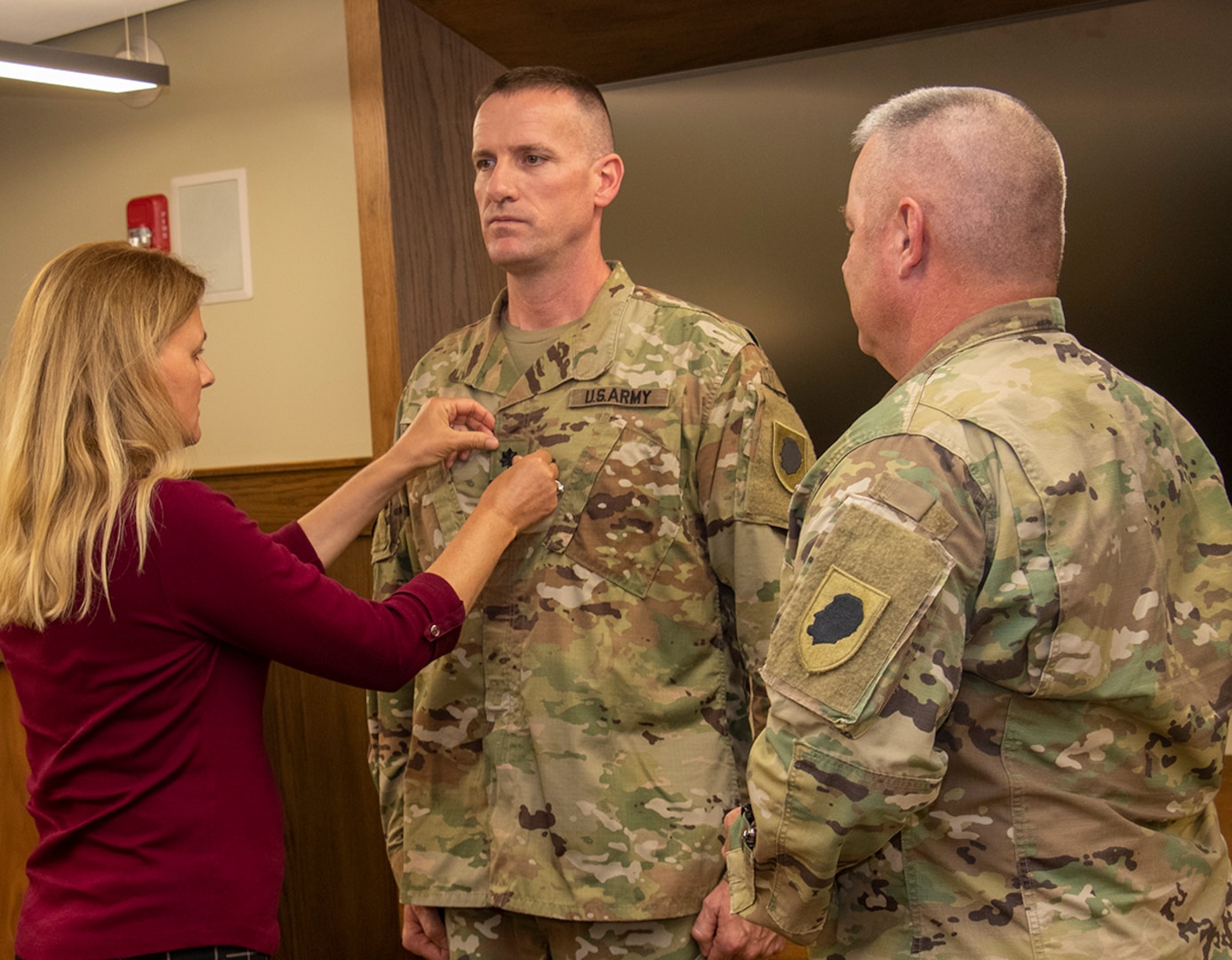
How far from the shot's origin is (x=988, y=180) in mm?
1226

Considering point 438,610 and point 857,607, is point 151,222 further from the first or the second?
point 857,607

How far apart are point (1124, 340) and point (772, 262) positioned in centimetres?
89

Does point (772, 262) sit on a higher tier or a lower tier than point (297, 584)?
higher

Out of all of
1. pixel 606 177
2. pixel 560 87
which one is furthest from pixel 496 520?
pixel 560 87

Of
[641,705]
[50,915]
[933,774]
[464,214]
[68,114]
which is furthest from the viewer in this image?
[68,114]

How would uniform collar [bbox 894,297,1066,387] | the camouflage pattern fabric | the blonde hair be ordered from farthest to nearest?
the camouflage pattern fabric
the blonde hair
uniform collar [bbox 894,297,1066,387]

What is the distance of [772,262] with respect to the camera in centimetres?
302

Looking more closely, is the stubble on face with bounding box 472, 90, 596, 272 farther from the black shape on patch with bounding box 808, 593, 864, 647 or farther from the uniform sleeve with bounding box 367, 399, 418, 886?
the black shape on patch with bounding box 808, 593, 864, 647

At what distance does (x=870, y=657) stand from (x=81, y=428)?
0.97m

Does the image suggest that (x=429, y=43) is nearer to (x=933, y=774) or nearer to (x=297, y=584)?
(x=297, y=584)

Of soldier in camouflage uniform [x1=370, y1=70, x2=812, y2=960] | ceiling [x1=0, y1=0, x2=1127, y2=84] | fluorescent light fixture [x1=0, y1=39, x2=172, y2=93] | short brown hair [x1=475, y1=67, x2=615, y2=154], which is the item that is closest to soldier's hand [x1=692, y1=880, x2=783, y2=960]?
soldier in camouflage uniform [x1=370, y1=70, x2=812, y2=960]

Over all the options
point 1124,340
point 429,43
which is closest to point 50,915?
point 429,43

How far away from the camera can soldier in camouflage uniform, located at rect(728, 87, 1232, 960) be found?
1.07 metres

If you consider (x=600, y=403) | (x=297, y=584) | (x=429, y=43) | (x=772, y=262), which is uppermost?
(x=429, y=43)
